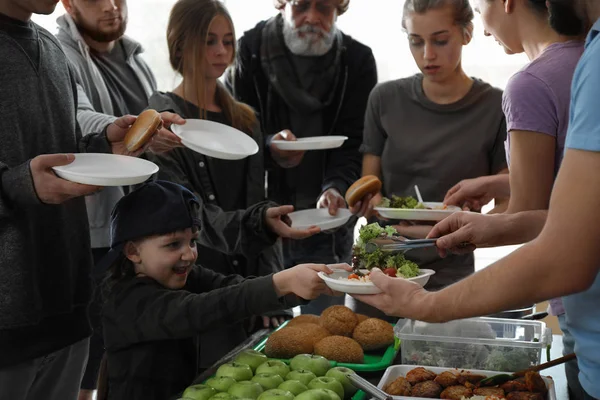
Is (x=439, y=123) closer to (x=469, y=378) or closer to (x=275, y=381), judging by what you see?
(x=469, y=378)

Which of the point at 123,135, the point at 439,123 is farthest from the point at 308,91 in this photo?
the point at 123,135

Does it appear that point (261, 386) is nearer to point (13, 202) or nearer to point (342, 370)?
point (342, 370)

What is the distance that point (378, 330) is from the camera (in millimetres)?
1990

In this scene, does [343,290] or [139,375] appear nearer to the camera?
[343,290]

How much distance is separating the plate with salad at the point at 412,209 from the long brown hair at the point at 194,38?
67 cm

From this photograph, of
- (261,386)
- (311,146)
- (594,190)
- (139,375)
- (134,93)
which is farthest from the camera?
(134,93)

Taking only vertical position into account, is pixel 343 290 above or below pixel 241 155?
below

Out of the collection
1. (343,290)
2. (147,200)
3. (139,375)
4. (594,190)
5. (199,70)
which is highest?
(199,70)

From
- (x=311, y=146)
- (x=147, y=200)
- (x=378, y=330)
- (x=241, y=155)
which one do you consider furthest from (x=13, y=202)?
(x=311, y=146)

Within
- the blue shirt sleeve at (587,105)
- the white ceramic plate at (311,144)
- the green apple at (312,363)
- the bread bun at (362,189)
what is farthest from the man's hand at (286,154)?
the blue shirt sleeve at (587,105)

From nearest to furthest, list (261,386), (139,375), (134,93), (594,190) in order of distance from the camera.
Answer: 1. (594,190)
2. (261,386)
3. (139,375)
4. (134,93)

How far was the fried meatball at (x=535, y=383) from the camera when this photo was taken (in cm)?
161

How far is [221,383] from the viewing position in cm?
164

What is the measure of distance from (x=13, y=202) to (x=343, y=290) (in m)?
0.80
